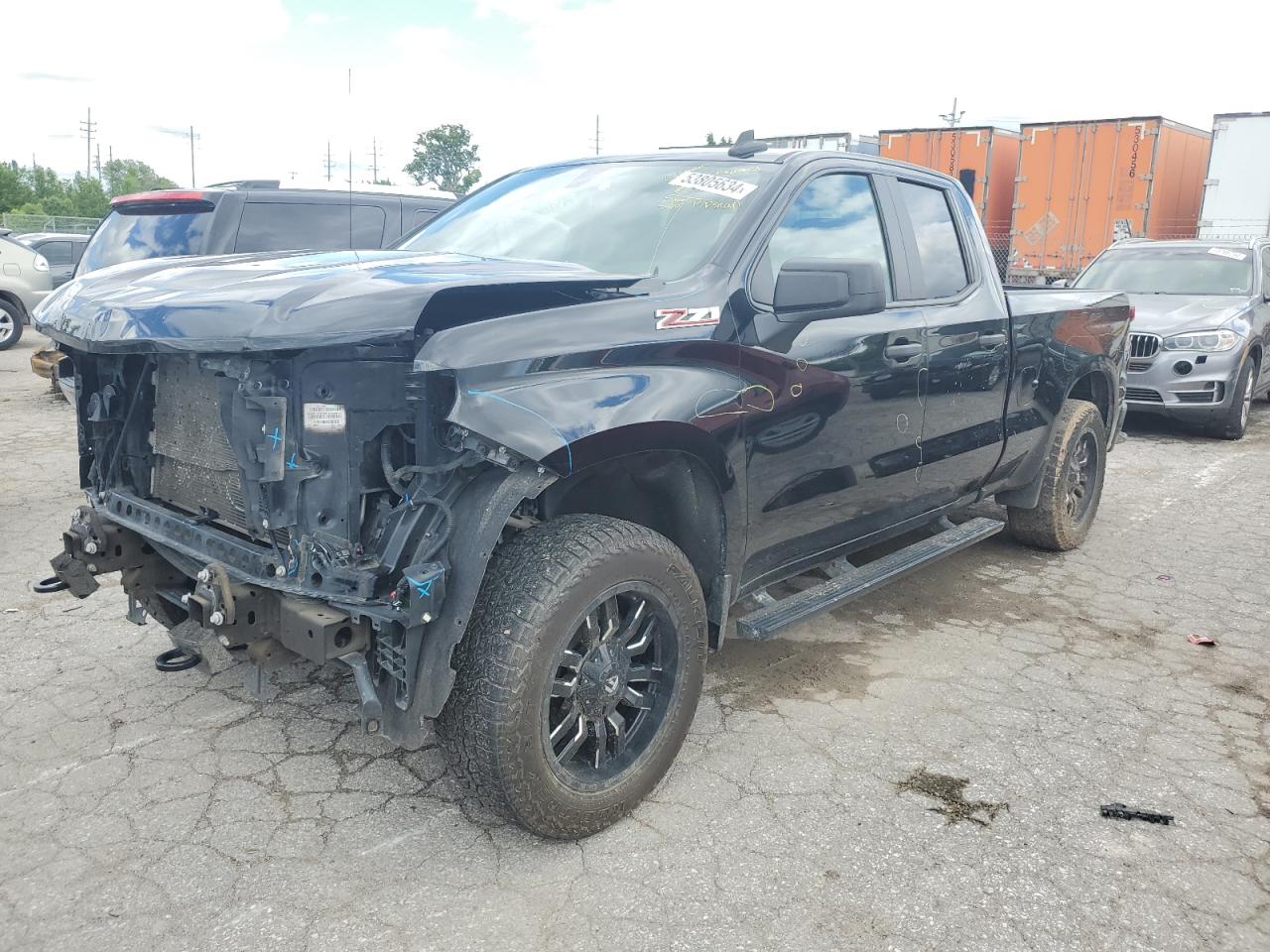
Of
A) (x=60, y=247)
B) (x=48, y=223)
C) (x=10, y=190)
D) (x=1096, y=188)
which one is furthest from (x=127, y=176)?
(x=1096, y=188)

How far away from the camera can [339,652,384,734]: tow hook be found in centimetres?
255

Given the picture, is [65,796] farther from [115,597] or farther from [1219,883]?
[1219,883]

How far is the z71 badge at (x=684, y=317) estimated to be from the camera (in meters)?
2.91

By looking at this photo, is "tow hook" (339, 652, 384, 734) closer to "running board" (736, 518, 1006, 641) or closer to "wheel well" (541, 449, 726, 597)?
"wheel well" (541, 449, 726, 597)

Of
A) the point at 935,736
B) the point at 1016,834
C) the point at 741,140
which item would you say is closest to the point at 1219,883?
the point at 1016,834

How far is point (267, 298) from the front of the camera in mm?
2422

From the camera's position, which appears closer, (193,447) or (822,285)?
(193,447)

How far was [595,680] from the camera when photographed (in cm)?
284

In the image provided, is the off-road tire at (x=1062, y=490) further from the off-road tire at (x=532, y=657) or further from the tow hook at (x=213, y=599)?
the tow hook at (x=213, y=599)

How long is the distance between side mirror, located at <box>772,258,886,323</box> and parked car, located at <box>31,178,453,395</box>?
4.23 m

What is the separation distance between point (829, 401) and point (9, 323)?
14798mm

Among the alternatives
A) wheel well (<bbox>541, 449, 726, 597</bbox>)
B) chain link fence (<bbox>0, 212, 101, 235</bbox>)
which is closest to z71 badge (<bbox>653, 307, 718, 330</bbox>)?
wheel well (<bbox>541, 449, 726, 597</bbox>)

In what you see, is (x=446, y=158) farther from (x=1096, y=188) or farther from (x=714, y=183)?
(x=714, y=183)

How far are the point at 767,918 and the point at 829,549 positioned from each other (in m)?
1.60
